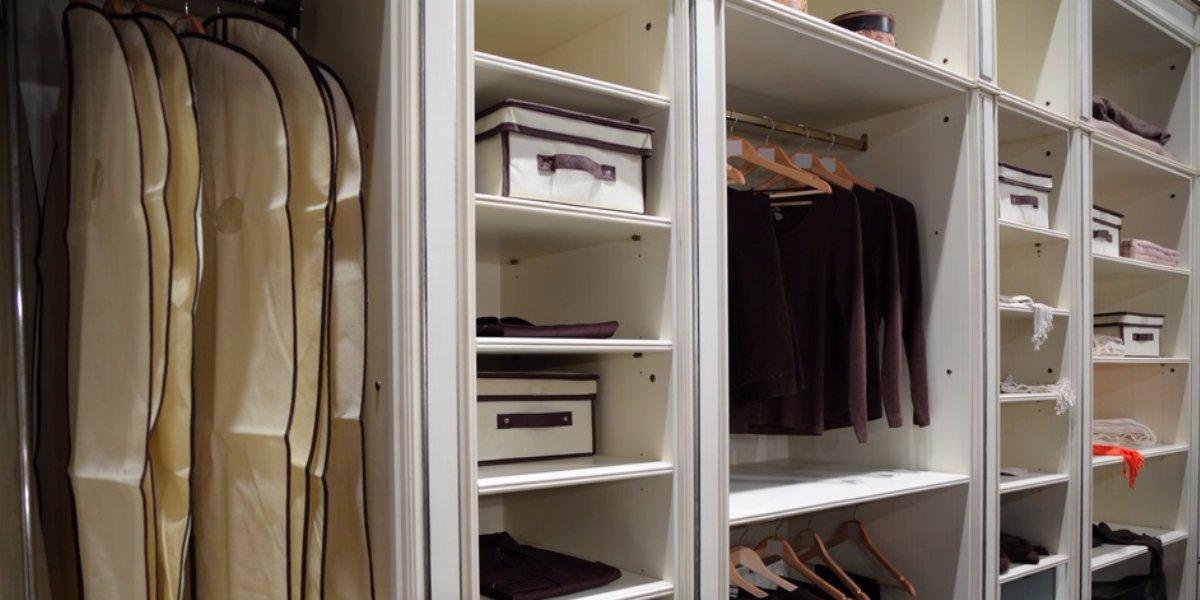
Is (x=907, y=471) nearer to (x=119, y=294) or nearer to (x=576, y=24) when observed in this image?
(x=576, y=24)

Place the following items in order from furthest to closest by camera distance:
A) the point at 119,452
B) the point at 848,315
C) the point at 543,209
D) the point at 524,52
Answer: the point at 848,315, the point at 524,52, the point at 543,209, the point at 119,452

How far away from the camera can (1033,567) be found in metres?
2.64

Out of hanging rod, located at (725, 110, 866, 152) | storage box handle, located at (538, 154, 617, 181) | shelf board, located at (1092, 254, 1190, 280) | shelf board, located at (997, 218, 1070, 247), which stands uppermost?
hanging rod, located at (725, 110, 866, 152)

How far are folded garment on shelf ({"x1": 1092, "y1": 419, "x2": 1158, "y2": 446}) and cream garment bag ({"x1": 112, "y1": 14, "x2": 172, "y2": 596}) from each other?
319 cm

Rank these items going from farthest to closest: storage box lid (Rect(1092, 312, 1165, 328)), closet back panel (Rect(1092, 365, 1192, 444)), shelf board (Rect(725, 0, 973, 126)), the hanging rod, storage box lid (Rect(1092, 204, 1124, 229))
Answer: closet back panel (Rect(1092, 365, 1192, 444))
storage box lid (Rect(1092, 312, 1165, 328))
storage box lid (Rect(1092, 204, 1124, 229))
the hanging rod
shelf board (Rect(725, 0, 973, 126))

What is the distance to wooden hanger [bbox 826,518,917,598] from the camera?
2.47m

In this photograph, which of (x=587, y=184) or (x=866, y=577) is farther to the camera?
(x=866, y=577)

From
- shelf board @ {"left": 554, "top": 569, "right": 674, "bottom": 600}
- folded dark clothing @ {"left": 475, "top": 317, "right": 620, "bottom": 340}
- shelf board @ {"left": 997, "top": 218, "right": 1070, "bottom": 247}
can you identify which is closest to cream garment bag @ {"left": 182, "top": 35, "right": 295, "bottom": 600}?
folded dark clothing @ {"left": 475, "top": 317, "right": 620, "bottom": 340}

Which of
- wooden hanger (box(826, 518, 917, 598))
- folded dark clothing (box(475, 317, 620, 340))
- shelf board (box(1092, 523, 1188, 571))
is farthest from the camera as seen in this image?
shelf board (box(1092, 523, 1188, 571))

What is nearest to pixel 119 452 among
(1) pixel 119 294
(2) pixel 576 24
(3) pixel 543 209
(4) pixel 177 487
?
(4) pixel 177 487

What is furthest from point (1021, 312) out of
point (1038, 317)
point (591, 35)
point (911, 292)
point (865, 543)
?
point (591, 35)

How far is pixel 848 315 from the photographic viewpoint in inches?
93.0

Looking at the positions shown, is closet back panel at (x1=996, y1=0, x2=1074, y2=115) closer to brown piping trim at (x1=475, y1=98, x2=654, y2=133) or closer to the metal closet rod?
brown piping trim at (x1=475, y1=98, x2=654, y2=133)

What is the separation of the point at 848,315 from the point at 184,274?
1619 millimetres
